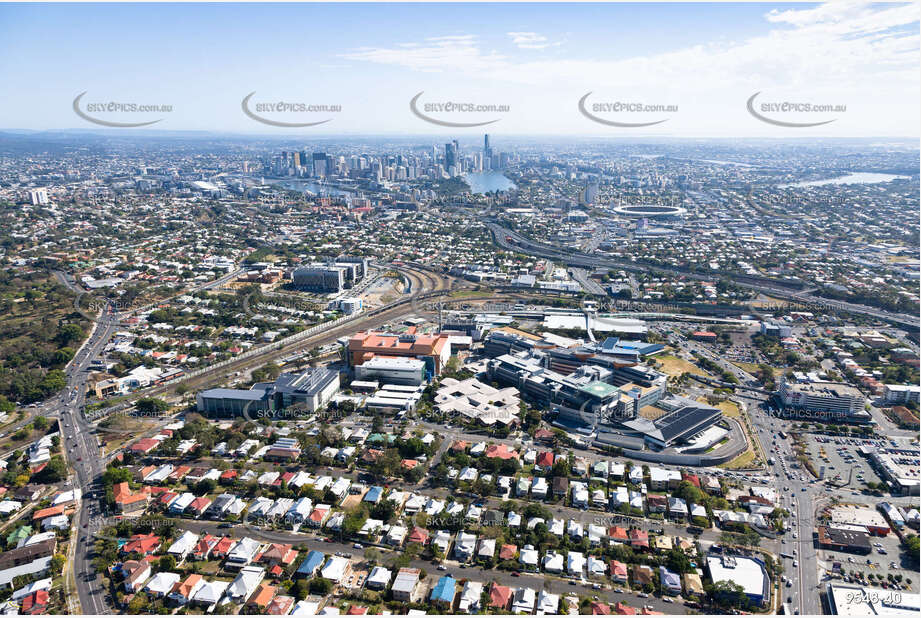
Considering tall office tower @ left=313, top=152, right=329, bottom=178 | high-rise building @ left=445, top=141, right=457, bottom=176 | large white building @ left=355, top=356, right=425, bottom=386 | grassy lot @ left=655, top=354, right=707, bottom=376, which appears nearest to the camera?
large white building @ left=355, top=356, right=425, bottom=386

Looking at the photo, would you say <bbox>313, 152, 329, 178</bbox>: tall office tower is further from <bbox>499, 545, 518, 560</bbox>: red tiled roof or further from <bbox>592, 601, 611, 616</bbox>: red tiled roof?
<bbox>592, 601, 611, 616</bbox>: red tiled roof

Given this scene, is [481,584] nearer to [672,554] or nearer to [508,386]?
[672,554]

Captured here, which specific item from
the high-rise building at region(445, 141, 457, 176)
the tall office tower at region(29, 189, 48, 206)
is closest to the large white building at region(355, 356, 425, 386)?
the tall office tower at region(29, 189, 48, 206)

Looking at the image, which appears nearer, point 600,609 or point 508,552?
point 600,609

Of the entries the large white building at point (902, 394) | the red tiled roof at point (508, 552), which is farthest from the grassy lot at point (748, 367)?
the red tiled roof at point (508, 552)

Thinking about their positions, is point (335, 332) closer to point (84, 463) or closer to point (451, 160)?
point (84, 463)

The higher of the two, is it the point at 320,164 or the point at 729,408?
the point at 320,164

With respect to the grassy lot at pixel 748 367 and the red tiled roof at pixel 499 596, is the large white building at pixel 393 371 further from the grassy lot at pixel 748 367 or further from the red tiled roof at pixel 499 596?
the grassy lot at pixel 748 367

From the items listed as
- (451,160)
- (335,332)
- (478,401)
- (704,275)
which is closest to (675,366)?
(478,401)

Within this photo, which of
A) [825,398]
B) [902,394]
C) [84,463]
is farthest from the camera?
[902,394]
